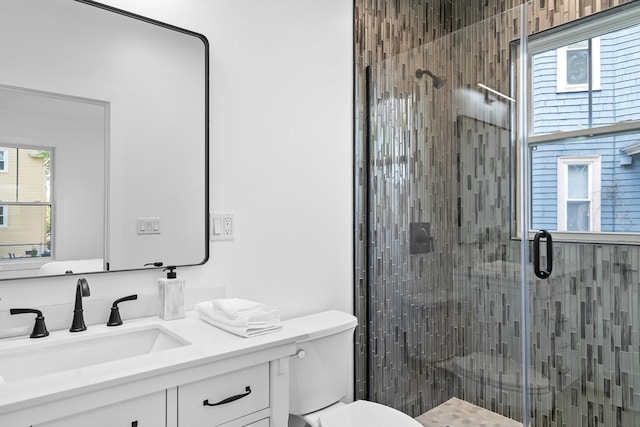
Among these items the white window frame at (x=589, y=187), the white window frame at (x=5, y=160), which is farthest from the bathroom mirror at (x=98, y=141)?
the white window frame at (x=589, y=187)

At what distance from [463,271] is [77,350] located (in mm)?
1504

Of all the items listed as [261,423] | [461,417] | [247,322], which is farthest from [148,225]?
[461,417]

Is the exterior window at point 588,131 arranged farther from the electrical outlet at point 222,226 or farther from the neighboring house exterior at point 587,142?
the electrical outlet at point 222,226

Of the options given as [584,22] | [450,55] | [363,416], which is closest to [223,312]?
[363,416]

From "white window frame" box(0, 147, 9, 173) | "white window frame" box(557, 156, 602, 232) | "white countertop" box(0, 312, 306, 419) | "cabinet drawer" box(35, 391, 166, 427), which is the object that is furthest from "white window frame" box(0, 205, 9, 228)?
"white window frame" box(557, 156, 602, 232)

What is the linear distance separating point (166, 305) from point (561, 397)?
1712 millimetres

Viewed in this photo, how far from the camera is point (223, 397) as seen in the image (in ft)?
3.80

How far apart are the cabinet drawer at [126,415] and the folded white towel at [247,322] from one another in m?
0.30

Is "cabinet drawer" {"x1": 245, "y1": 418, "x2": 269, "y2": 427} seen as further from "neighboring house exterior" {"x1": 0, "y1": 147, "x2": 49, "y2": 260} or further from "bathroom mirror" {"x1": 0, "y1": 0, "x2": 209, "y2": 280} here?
"neighboring house exterior" {"x1": 0, "y1": 147, "x2": 49, "y2": 260}

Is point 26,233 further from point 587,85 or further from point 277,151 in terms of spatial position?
point 587,85

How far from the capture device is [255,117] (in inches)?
69.4

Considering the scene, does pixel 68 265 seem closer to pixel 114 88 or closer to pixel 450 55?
pixel 114 88

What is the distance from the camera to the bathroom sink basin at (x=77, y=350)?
1.11 m

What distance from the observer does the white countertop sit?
87cm
